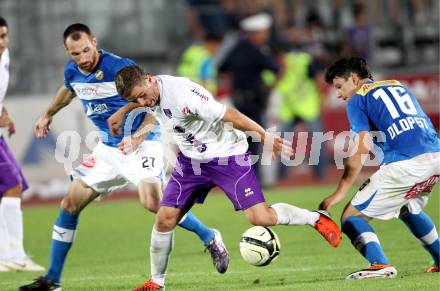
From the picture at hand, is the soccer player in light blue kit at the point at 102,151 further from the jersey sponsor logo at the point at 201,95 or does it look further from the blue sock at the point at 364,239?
the blue sock at the point at 364,239

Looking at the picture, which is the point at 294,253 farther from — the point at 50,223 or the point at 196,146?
the point at 50,223

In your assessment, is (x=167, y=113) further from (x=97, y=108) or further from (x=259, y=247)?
(x=97, y=108)

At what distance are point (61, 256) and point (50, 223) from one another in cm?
605

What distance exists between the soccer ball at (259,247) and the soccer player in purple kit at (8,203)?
306cm

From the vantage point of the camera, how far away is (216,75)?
Result: 1831 cm

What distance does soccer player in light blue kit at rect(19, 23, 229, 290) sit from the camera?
8555 mm

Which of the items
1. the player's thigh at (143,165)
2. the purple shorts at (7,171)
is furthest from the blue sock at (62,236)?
the purple shorts at (7,171)

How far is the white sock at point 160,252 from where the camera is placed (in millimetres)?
7934

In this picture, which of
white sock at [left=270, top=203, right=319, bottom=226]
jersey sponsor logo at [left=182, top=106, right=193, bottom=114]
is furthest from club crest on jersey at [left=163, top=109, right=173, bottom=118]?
white sock at [left=270, top=203, right=319, bottom=226]

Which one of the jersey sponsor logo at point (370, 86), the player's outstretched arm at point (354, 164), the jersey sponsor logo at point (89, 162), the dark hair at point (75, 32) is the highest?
the dark hair at point (75, 32)

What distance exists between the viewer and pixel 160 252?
793 cm

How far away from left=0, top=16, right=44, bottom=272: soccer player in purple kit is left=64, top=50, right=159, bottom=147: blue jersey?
4.87 ft

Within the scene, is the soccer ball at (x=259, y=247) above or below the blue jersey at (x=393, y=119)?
below

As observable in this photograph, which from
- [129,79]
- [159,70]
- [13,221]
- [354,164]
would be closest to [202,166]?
[129,79]
